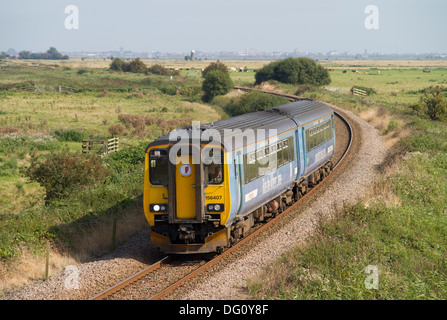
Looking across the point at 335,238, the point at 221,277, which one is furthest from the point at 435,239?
the point at 221,277

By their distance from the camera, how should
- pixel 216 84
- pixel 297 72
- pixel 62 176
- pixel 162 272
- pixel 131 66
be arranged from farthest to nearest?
pixel 131 66, pixel 297 72, pixel 216 84, pixel 62 176, pixel 162 272

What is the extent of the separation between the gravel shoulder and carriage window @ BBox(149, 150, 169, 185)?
7.47ft

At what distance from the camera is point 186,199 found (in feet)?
42.9

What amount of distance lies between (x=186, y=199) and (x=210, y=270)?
1919 millimetres

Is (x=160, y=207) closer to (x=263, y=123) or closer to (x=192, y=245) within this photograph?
(x=192, y=245)

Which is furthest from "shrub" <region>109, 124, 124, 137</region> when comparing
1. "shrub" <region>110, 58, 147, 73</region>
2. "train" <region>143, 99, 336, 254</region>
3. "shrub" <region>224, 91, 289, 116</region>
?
"shrub" <region>110, 58, 147, 73</region>

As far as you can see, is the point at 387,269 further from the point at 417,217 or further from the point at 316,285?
the point at 417,217

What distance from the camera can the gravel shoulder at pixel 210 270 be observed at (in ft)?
37.0

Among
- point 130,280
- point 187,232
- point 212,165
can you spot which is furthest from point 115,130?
point 130,280

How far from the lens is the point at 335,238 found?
1386 centimetres

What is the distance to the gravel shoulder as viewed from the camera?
37.0 ft

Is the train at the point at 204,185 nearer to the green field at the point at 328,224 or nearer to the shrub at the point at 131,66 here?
the green field at the point at 328,224

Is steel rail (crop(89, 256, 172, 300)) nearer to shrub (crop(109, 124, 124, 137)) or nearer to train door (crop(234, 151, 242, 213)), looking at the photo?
train door (crop(234, 151, 242, 213))
